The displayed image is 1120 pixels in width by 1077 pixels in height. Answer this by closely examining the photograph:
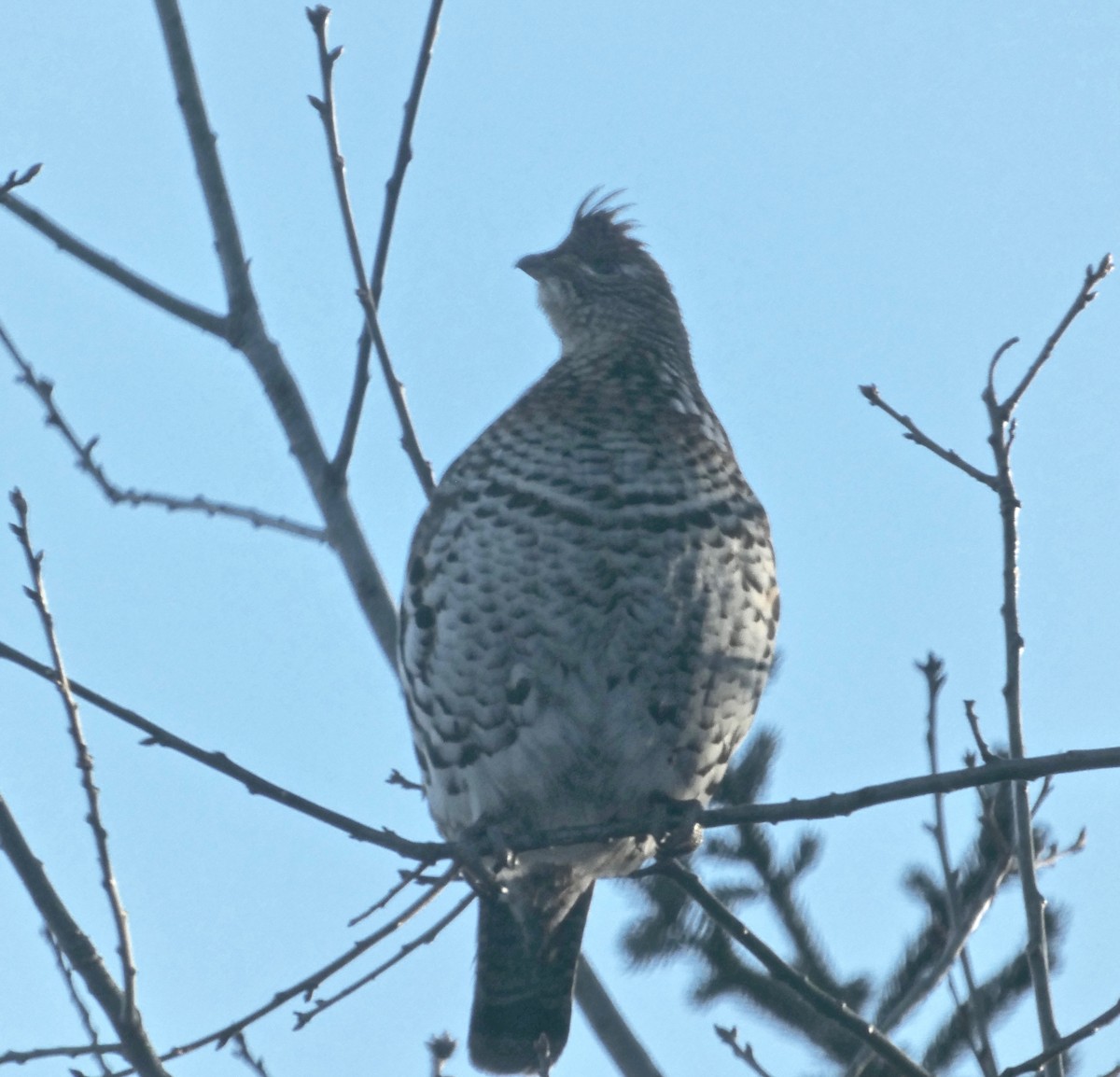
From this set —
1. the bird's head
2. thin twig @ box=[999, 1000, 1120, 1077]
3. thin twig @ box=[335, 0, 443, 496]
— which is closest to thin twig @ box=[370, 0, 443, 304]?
thin twig @ box=[335, 0, 443, 496]

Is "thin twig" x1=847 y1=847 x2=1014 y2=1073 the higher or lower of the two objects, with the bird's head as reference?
lower

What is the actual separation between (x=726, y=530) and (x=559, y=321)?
1.59 m

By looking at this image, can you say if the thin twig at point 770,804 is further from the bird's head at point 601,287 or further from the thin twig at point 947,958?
the bird's head at point 601,287

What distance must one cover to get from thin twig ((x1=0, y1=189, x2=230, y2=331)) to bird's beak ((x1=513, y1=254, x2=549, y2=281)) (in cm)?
171

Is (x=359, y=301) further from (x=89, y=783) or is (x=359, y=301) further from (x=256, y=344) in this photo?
(x=89, y=783)

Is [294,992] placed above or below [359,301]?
below

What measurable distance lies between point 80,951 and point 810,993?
155 centimetres

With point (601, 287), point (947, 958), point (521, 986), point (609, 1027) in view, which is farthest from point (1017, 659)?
point (601, 287)

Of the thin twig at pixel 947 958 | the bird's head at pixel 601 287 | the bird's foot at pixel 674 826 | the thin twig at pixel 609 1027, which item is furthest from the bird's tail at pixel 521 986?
the bird's head at pixel 601 287

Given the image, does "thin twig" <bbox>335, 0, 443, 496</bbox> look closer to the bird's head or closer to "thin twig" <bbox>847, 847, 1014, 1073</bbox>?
the bird's head

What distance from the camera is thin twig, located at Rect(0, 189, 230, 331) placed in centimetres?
523

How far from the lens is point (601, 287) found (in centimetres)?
657

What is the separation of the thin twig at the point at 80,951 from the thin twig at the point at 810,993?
1308mm

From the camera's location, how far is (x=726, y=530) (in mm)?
5238
